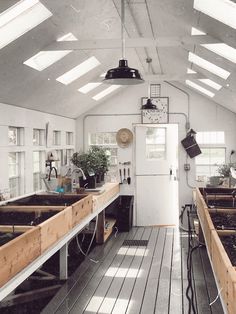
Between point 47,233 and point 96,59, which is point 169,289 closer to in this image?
point 47,233

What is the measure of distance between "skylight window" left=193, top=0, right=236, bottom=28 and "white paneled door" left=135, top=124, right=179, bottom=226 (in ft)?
19.3

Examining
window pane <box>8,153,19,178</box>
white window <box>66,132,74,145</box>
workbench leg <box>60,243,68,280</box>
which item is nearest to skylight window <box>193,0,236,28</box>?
workbench leg <box>60,243,68,280</box>

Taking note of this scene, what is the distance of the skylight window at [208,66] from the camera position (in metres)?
6.14

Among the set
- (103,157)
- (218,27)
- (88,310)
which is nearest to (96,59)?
(103,157)

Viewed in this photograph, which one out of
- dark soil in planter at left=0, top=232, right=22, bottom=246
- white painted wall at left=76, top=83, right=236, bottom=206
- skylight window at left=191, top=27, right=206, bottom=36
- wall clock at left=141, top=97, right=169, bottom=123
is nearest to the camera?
dark soil in planter at left=0, top=232, right=22, bottom=246

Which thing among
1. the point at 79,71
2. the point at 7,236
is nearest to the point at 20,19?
the point at 7,236

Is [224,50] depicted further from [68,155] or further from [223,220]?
[68,155]

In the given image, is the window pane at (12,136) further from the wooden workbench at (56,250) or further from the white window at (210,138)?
the white window at (210,138)

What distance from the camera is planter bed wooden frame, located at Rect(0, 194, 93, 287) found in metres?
3.01

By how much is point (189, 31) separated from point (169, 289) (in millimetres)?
A: 3240

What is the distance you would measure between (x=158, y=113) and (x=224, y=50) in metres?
4.71

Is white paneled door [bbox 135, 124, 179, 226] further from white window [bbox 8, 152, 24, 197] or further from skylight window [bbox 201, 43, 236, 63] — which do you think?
skylight window [bbox 201, 43, 236, 63]

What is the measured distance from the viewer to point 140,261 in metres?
6.59

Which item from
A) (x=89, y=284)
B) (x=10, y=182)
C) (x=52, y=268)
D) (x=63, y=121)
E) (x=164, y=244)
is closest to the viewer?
(x=89, y=284)
